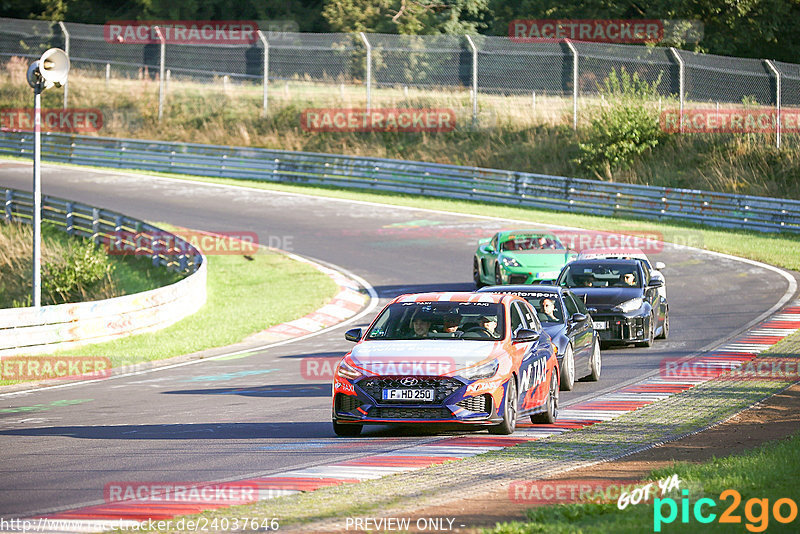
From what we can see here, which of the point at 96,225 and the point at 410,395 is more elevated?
the point at 410,395

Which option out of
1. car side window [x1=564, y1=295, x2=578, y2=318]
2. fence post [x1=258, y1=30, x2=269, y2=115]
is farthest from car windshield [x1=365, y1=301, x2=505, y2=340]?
fence post [x1=258, y1=30, x2=269, y2=115]

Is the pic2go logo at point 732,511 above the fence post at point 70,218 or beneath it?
above

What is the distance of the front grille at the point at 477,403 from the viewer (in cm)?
1101

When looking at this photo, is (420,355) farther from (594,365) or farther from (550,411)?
(594,365)

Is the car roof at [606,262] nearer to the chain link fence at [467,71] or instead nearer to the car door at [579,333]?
the car door at [579,333]

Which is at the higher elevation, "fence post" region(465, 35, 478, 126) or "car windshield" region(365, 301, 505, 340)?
"fence post" region(465, 35, 478, 126)

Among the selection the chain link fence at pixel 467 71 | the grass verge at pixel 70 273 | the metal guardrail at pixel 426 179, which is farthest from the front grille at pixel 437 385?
the chain link fence at pixel 467 71

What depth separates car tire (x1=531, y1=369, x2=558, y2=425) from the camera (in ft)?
40.6

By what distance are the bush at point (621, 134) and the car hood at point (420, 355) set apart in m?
31.5

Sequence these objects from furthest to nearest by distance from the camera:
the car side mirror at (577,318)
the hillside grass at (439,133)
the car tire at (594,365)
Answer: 1. the hillside grass at (439,133)
2. the car tire at (594,365)
3. the car side mirror at (577,318)

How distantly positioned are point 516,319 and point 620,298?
23.3 ft

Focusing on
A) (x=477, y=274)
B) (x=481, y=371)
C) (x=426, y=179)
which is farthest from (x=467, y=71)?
(x=481, y=371)

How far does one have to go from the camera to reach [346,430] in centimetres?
1156

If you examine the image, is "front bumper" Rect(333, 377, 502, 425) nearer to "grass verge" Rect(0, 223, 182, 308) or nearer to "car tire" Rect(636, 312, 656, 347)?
"car tire" Rect(636, 312, 656, 347)
